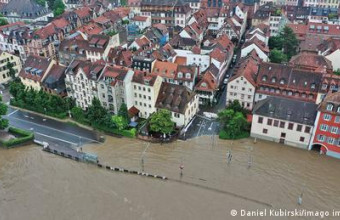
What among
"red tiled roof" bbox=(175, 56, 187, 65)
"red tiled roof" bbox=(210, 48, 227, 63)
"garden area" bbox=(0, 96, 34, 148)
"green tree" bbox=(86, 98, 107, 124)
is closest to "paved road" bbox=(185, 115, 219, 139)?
"green tree" bbox=(86, 98, 107, 124)

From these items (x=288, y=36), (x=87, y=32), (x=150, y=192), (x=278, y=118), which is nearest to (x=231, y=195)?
(x=150, y=192)

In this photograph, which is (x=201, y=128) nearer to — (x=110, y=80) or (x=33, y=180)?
(x=110, y=80)

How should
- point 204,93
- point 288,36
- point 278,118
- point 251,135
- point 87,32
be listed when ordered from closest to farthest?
point 278,118 < point 251,135 < point 204,93 < point 288,36 < point 87,32

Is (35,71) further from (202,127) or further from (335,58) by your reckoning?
(335,58)

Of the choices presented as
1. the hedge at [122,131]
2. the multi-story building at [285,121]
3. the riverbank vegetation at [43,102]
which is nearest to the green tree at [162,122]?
the hedge at [122,131]

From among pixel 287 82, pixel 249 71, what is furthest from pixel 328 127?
pixel 249 71

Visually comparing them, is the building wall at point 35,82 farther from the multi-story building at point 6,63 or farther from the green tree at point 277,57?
the green tree at point 277,57
